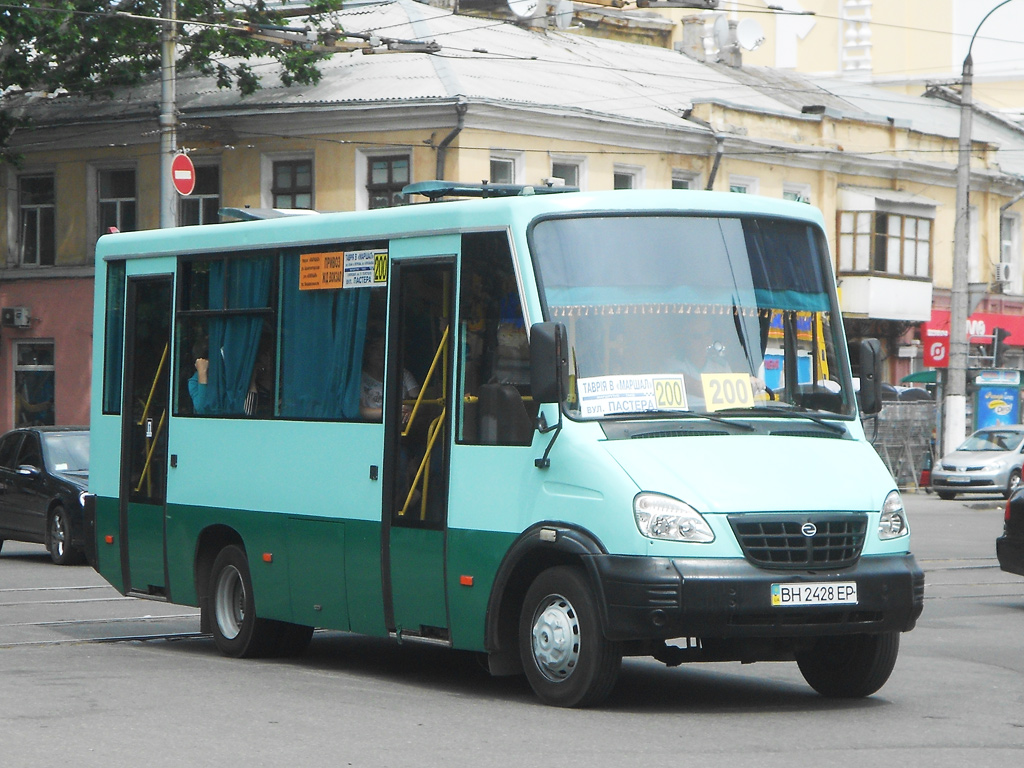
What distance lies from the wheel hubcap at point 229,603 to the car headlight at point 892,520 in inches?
169

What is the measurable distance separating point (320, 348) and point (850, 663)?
3465 mm

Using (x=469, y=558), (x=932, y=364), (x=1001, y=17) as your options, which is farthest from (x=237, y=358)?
(x=1001, y=17)

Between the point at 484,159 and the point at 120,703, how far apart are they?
26.7 m

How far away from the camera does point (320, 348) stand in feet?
33.8

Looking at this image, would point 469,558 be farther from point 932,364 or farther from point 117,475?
point 932,364

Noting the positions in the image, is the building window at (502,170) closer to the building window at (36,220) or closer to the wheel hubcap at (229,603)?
the building window at (36,220)

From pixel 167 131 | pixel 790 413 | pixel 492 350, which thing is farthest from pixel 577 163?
pixel 790 413

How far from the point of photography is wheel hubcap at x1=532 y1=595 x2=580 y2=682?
850 centimetres

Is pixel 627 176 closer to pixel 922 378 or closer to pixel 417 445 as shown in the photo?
pixel 922 378

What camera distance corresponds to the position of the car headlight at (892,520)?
28.3 ft

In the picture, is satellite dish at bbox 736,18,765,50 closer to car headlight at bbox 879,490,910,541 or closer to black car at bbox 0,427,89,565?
black car at bbox 0,427,89,565

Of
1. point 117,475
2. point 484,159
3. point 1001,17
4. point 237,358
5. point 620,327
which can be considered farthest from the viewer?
point 1001,17

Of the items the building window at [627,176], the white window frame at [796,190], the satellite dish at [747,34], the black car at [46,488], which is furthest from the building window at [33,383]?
the satellite dish at [747,34]

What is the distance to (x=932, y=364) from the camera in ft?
132
